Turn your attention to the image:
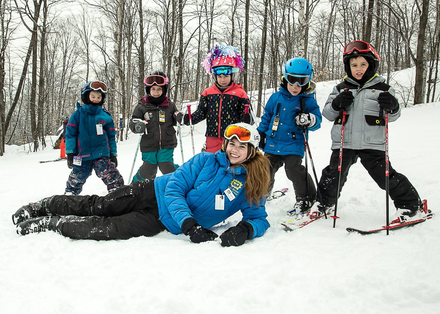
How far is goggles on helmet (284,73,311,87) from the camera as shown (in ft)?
11.1

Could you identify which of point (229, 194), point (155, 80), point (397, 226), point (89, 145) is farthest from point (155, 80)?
point (397, 226)

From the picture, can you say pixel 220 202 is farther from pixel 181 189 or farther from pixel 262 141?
pixel 262 141

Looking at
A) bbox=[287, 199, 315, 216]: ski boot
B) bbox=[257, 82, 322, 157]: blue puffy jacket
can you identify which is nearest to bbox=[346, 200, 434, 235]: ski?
bbox=[287, 199, 315, 216]: ski boot

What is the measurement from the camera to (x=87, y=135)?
398 cm

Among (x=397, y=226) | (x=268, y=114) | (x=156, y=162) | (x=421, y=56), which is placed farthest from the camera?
(x=421, y=56)

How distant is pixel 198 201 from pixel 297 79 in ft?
6.17

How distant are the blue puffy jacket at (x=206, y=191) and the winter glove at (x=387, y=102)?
1498 mm

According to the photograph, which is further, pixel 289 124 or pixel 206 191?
pixel 289 124

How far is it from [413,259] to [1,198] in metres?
5.22

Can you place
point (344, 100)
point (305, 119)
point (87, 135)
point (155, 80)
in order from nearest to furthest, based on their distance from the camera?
point (344, 100) → point (305, 119) → point (87, 135) → point (155, 80)

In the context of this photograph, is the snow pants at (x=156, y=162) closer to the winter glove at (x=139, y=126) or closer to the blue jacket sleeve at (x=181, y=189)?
the winter glove at (x=139, y=126)

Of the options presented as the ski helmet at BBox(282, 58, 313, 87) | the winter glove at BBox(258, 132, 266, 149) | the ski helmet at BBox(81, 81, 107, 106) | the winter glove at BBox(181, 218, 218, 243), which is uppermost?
the ski helmet at BBox(282, 58, 313, 87)

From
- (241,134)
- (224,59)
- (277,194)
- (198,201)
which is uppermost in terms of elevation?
(224,59)

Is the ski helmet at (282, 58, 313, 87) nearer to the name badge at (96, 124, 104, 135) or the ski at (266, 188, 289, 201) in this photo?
the ski at (266, 188, 289, 201)
